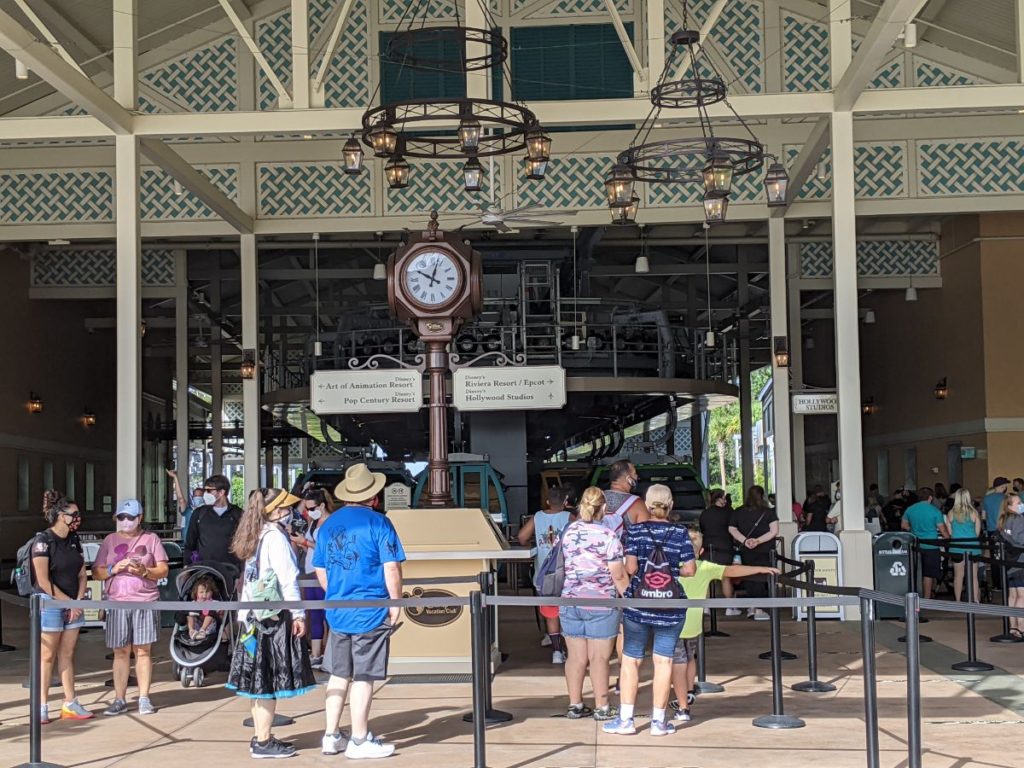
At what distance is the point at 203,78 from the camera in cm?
1722

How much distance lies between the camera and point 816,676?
9.70 meters

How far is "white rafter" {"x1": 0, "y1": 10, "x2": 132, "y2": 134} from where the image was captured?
10.7 metres

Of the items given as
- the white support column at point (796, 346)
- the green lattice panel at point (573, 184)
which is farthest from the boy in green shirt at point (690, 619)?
the white support column at point (796, 346)

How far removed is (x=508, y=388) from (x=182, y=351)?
841cm

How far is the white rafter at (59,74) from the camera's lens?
10656mm

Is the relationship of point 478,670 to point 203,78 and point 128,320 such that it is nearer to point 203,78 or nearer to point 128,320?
point 128,320

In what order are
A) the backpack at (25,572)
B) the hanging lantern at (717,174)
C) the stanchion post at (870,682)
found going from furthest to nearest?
the hanging lantern at (717,174), the backpack at (25,572), the stanchion post at (870,682)

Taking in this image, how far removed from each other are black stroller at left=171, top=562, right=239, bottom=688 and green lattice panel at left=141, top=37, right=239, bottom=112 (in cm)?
833

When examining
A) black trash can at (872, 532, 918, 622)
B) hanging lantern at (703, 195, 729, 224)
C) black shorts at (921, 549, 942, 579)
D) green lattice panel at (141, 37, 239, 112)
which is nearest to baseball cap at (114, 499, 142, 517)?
hanging lantern at (703, 195, 729, 224)

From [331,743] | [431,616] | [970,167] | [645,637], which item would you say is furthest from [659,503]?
[970,167]

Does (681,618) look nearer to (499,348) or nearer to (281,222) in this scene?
(281,222)

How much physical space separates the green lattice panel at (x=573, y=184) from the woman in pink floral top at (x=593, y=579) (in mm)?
9672

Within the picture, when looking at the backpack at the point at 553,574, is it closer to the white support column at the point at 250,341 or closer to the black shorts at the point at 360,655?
the black shorts at the point at 360,655

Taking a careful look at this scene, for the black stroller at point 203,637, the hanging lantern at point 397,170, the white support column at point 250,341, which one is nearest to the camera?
the black stroller at point 203,637
